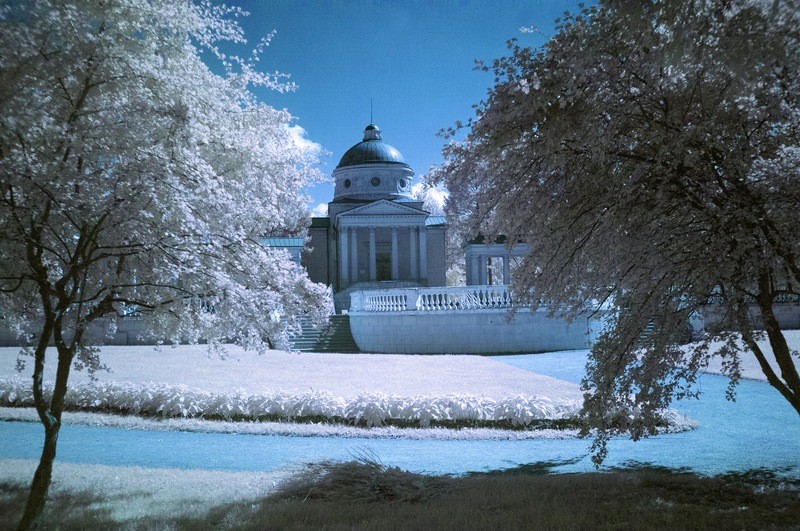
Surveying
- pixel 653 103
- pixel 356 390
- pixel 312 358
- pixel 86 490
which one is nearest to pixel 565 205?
pixel 653 103

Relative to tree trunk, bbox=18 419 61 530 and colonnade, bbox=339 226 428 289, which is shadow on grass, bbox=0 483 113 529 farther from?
colonnade, bbox=339 226 428 289

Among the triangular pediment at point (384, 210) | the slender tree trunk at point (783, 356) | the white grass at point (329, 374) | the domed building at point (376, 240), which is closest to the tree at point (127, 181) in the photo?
the slender tree trunk at point (783, 356)

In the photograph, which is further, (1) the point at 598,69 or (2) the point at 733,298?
(2) the point at 733,298

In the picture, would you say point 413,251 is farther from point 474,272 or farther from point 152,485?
point 152,485

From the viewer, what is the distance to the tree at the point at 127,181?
5301mm

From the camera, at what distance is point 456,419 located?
10.6 metres

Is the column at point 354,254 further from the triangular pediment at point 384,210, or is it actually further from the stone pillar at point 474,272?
the stone pillar at point 474,272

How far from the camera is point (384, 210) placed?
158ft

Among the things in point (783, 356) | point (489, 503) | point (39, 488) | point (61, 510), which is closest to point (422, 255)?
point (783, 356)

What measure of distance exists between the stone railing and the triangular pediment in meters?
23.0

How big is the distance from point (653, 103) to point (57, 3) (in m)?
5.61

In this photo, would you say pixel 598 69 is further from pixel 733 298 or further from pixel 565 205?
pixel 733 298

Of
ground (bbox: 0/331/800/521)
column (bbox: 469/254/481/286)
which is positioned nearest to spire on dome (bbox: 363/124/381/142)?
column (bbox: 469/254/481/286)

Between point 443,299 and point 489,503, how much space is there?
18368mm
